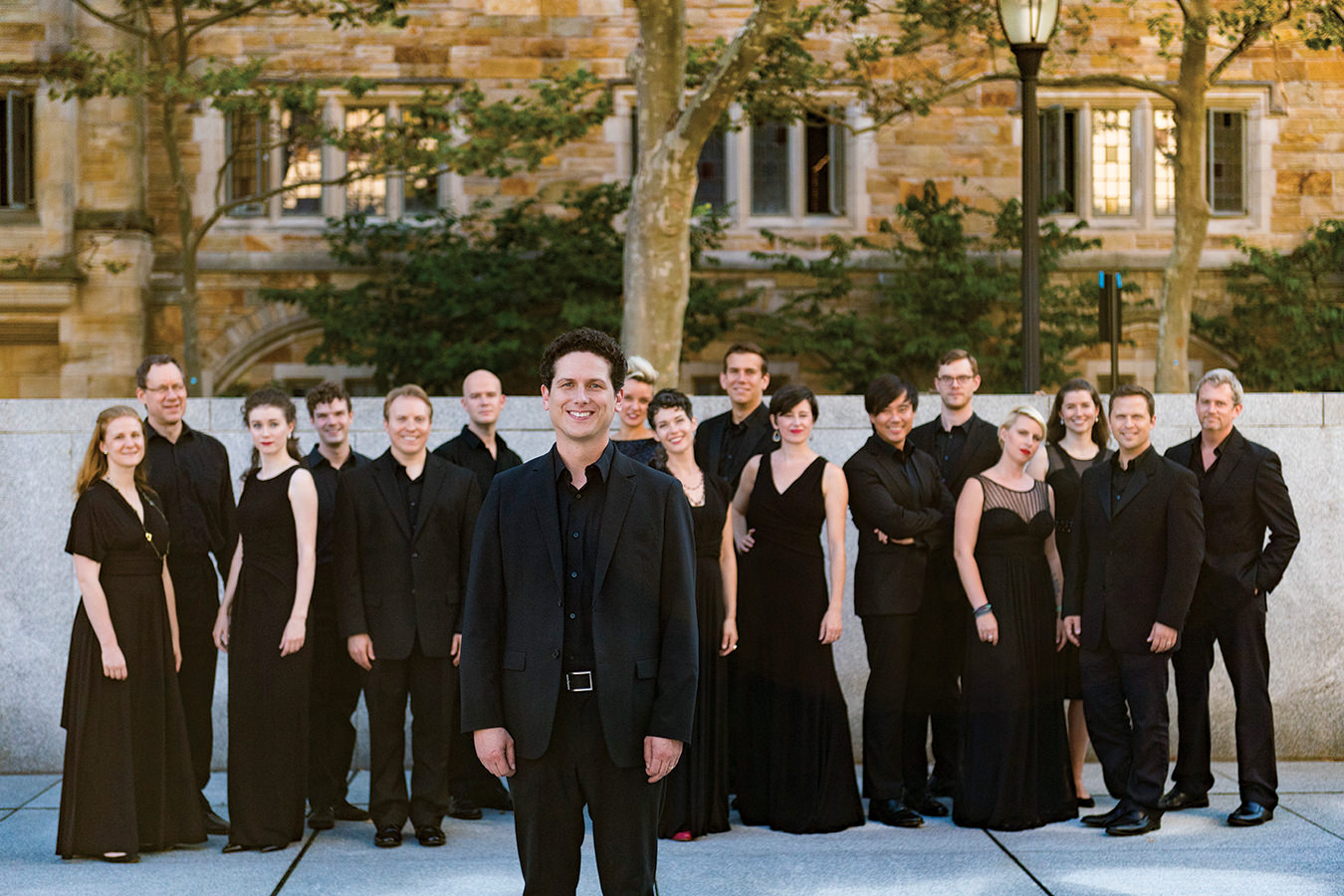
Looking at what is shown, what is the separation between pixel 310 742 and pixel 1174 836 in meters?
3.90

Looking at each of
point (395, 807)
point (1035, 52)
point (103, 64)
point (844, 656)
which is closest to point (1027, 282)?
point (1035, 52)

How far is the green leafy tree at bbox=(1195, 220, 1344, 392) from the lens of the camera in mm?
19109

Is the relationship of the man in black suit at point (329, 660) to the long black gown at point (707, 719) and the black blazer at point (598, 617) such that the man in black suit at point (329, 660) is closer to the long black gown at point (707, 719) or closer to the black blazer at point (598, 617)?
the long black gown at point (707, 719)

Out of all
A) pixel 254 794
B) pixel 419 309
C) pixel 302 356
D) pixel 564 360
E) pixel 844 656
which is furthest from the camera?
pixel 302 356

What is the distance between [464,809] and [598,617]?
11.6 ft

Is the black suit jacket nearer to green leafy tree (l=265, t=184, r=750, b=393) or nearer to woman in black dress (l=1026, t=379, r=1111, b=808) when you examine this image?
woman in black dress (l=1026, t=379, r=1111, b=808)

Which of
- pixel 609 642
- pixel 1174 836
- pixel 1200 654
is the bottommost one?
pixel 1174 836

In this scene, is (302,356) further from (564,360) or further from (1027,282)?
(564,360)

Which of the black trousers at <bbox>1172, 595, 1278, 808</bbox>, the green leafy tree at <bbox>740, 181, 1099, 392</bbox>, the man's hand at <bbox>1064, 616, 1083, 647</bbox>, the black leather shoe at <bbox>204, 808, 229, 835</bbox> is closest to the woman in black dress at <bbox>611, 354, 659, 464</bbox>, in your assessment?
the man's hand at <bbox>1064, 616, 1083, 647</bbox>

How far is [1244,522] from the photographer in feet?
23.4

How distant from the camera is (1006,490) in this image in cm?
705

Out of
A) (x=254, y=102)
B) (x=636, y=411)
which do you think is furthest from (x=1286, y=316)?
(x=636, y=411)

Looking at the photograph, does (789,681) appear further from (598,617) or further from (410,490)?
(598,617)

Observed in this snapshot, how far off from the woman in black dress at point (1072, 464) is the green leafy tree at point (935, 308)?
1038cm
